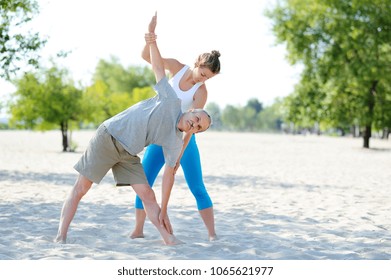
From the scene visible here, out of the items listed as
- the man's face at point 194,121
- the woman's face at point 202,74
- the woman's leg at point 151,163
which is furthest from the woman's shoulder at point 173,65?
the woman's leg at point 151,163

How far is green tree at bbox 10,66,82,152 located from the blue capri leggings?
63.7 feet

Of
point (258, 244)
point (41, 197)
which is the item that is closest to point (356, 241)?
point (258, 244)

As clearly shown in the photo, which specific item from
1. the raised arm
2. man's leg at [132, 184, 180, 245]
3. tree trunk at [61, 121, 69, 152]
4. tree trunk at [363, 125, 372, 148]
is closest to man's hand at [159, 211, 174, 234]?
man's leg at [132, 184, 180, 245]

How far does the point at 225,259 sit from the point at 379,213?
3688mm

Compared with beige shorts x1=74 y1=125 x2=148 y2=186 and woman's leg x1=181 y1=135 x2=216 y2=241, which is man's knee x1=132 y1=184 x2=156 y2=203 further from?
woman's leg x1=181 y1=135 x2=216 y2=241

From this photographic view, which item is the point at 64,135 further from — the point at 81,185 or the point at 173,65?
the point at 173,65

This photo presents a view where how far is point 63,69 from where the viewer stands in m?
24.1

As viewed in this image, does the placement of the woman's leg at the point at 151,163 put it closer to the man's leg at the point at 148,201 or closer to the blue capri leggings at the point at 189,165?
the blue capri leggings at the point at 189,165

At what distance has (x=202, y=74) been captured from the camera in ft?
15.4

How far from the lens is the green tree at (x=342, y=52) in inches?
1152

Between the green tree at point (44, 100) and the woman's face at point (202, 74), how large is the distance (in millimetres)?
19864

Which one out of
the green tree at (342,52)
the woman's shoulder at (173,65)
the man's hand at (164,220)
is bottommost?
the man's hand at (164,220)

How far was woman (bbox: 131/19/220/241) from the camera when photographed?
4673 millimetres

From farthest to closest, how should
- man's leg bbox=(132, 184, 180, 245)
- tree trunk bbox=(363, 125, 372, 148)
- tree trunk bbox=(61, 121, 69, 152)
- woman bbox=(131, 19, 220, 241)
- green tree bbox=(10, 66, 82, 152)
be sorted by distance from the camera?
tree trunk bbox=(363, 125, 372, 148) < tree trunk bbox=(61, 121, 69, 152) < green tree bbox=(10, 66, 82, 152) < man's leg bbox=(132, 184, 180, 245) < woman bbox=(131, 19, 220, 241)
